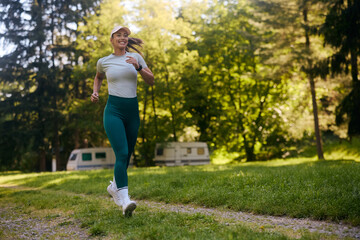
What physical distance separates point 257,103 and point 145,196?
2249 centimetres

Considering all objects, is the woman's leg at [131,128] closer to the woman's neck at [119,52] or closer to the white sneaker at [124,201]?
the white sneaker at [124,201]

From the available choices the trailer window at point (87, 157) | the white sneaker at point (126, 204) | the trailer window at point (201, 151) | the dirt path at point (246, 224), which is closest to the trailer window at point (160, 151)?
the trailer window at point (201, 151)

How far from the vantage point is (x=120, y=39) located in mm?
4844

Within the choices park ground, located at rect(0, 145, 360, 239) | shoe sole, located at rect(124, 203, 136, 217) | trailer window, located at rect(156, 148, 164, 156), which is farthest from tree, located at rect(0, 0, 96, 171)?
shoe sole, located at rect(124, 203, 136, 217)

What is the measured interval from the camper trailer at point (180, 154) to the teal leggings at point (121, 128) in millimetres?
20750

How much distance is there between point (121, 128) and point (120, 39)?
4.21 feet

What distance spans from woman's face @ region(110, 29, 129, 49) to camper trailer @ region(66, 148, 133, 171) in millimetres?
22501

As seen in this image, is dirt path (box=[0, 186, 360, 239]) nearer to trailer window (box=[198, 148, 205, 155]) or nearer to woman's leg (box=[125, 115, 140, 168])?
woman's leg (box=[125, 115, 140, 168])

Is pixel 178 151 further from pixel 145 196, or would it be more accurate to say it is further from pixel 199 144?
pixel 145 196

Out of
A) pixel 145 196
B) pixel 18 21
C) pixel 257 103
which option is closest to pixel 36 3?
pixel 18 21

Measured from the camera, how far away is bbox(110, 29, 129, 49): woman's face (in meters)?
4.84

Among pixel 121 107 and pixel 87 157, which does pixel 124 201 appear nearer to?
pixel 121 107

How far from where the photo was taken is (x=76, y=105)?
89.0 feet

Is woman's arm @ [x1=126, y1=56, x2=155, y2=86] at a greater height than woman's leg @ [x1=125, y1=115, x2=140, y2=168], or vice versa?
woman's arm @ [x1=126, y1=56, x2=155, y2=86]
